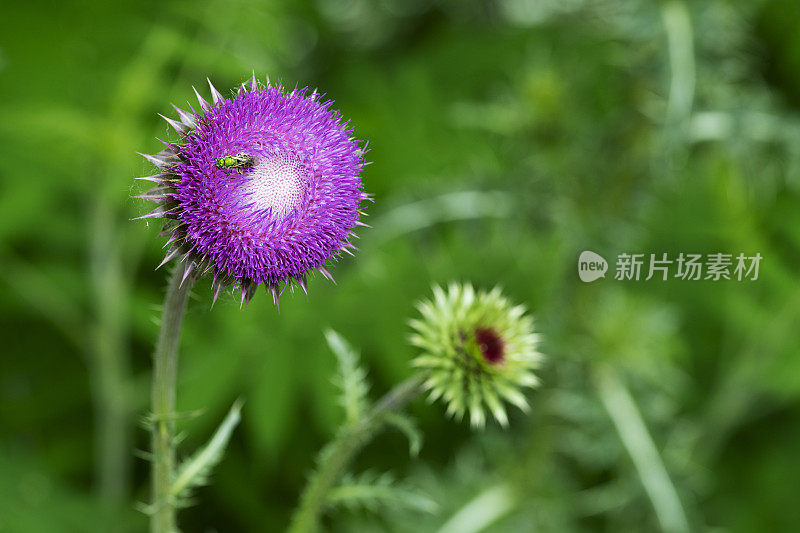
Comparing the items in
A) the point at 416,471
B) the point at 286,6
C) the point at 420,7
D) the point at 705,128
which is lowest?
the point at 416,471

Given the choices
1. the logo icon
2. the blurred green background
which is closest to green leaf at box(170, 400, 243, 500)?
the blurred green background

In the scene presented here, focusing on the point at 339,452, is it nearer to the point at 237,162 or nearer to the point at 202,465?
the point at 202,465

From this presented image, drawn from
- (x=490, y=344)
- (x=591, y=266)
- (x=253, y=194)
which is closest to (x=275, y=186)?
(x=253, y=194)

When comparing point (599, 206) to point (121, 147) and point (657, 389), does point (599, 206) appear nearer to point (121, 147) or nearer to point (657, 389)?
point (657, 389)

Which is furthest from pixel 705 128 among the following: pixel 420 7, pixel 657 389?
pixel 420 7

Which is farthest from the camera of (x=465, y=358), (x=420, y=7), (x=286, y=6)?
(x=420, y=7)

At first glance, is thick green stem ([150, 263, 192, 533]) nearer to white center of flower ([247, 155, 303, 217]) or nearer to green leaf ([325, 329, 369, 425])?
white center of flower ([247, 155, 303, 217])
